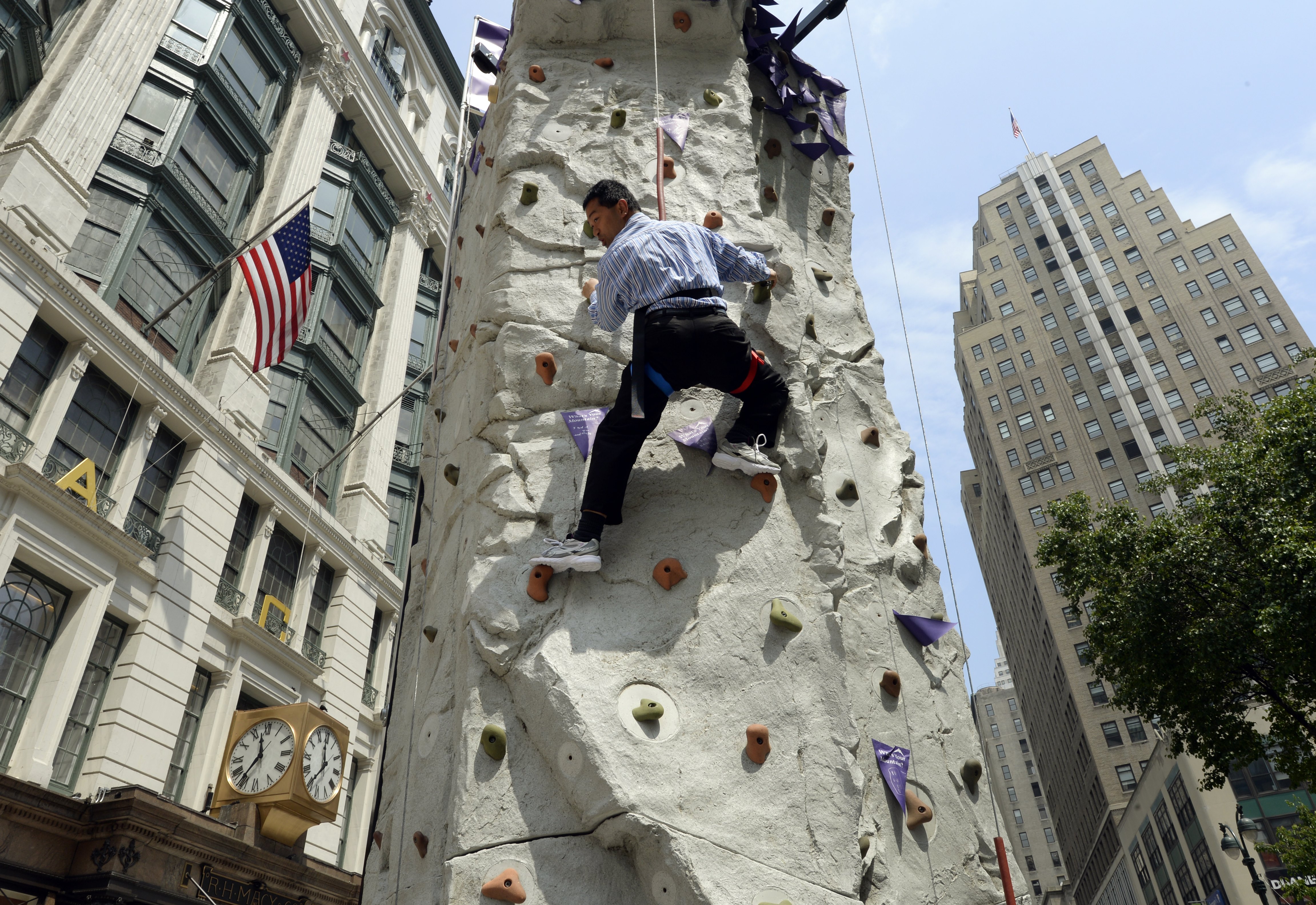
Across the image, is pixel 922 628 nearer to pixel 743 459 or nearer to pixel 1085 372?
pixel 743 459

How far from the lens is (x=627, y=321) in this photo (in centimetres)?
461

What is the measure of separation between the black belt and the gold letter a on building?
13391 mm

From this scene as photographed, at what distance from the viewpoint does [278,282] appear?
532 inches

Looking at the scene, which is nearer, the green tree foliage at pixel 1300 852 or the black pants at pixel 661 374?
the black pants at pixel 661 374

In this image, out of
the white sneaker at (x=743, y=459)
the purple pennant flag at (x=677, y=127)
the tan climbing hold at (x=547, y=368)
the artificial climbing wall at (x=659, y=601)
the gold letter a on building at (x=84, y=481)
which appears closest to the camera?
the artificial climbing wall at (x=659, y=601)

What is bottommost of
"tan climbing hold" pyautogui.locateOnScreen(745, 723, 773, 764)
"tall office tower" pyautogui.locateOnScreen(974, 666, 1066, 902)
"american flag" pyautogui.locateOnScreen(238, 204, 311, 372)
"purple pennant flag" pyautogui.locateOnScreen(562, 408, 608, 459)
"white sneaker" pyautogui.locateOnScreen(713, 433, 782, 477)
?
"tan climbing hold" pyautogui.locateOnScreen(745, 723, 773, 764)

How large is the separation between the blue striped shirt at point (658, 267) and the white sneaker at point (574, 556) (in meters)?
1.00

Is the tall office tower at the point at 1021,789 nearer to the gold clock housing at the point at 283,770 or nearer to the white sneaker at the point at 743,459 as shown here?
the gold clock housing at the point at 283,770

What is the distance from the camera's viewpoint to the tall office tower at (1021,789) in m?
80.0

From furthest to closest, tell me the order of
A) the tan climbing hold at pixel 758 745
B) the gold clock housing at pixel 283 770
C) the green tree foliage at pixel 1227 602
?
the gold clock housing at pixel 283 770, the green tree foliage at pixel 1227 602, the tan climbing hold at pixel 758 745

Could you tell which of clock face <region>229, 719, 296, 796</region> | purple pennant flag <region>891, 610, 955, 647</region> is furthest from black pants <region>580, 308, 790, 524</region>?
clock face <region>229, 719, 296, 796</region>

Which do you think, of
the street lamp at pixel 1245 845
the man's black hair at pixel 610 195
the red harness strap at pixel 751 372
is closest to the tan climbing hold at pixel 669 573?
the red harness strap at pixel 751 372

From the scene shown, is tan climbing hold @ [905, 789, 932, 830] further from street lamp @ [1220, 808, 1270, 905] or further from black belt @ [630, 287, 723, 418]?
street lamp @ [1220, 808, 1270, 905]

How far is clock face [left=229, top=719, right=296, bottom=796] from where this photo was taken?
1466 cm
